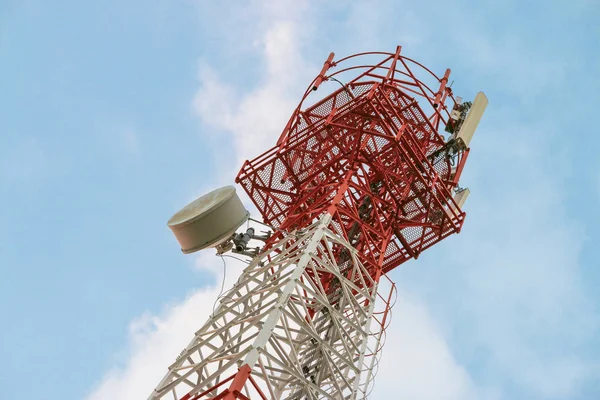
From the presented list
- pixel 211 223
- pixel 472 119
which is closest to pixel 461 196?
pixel 472 119

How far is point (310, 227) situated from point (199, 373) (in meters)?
4.68

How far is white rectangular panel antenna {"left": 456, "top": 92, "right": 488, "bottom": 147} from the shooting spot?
76.6 feet

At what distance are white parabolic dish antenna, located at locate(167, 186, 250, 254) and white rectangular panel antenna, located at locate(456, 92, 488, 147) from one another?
7.55 m

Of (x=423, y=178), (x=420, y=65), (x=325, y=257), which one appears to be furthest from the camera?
(x=420, y=65)

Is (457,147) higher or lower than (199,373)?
higher

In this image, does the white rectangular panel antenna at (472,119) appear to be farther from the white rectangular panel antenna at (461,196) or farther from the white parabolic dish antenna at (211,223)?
the white parabolic dish antenna at (211,223)

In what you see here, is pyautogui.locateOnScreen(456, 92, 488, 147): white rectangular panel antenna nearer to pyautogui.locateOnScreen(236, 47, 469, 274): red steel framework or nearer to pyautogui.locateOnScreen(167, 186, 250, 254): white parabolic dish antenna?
pyautogui.locateOnScreen(236, 47, 469, 274): red steel framework

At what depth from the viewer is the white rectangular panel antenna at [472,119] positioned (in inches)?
919

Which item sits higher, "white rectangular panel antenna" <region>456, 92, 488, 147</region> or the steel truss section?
"white rectangular panel antenna" <region>456, 92, 488, 147</region>

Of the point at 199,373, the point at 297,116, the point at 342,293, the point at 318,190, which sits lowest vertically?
the point at 199,373

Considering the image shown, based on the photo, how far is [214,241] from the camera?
19406 millimetres

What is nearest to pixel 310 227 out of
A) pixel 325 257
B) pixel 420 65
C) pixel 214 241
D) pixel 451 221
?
pixel 325 257

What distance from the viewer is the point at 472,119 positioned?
2373cm

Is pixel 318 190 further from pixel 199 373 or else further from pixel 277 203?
pixel 199 373
